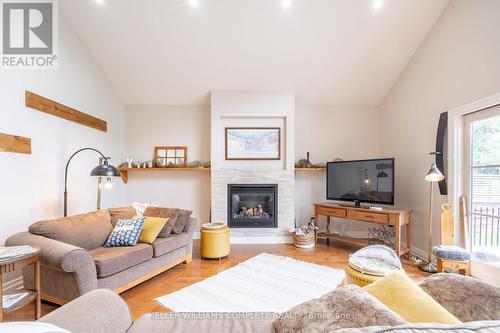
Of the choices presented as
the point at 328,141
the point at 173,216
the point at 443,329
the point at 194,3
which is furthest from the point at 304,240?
the point at 194,3

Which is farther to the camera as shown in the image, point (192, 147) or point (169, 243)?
point (192, 147)

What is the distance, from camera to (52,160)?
2715mm

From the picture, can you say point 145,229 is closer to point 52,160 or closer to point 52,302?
point 52,302

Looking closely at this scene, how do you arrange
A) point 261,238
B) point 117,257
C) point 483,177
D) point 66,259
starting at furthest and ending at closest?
point 261,238 < point 483,177 < point 117,257 < point 66,259

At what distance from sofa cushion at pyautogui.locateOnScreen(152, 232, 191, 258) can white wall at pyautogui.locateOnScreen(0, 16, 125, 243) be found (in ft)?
4.64

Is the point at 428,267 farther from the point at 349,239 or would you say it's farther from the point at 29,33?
the point at 29,33

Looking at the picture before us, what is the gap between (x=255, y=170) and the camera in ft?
12.9

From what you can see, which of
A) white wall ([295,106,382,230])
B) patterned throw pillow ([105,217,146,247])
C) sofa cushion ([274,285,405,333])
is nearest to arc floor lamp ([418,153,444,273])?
white wall ([295,106,382,230])

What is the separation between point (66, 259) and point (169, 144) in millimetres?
2814

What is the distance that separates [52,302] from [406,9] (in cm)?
517

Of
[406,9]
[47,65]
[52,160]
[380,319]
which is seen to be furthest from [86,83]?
[406,9]

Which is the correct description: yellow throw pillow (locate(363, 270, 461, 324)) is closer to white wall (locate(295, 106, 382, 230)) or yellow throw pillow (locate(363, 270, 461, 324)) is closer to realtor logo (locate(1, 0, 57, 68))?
white wall (locate(295, 106, 382, 230))

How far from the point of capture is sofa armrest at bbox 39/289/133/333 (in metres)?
0.91

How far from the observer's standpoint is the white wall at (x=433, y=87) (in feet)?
7.48
